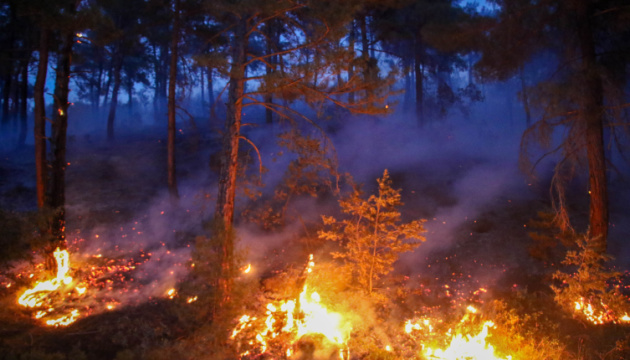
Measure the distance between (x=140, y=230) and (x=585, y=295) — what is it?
38.6ft

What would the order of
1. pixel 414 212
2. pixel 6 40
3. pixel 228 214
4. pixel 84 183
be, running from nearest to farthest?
pixel 228 214
pixel 414 212
pixel 84 183
pixel 6 40

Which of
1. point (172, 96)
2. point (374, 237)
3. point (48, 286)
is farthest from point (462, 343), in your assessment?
point (172, 96)

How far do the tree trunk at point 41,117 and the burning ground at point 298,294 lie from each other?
1.81 meters

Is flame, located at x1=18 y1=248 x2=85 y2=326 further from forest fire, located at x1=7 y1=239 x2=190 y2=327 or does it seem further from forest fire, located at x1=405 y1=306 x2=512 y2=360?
forest fire, located at x1=405 y1=306 x2=512 y2=360

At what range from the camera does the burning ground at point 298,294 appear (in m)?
5.62

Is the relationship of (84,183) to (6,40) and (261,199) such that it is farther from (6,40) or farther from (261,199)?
(6,40)

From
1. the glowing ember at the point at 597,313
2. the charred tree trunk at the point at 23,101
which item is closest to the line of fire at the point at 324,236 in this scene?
the glowing ember at the point at 597,313

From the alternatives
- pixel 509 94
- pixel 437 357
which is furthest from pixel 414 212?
pixel 509 94

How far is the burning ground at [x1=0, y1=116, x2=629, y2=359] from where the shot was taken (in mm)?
5621

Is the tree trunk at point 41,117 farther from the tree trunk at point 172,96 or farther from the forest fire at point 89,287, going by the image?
the tree trunk at point 172,96

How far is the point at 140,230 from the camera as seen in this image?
35.3ft

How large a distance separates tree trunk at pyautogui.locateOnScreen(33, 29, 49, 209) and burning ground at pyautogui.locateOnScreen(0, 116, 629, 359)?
1811mm

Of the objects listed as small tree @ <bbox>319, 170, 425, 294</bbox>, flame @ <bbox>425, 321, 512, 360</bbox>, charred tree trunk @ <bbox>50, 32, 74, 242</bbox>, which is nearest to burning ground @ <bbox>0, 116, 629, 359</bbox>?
flame @ <bbox>425, 321, 512, 360</bbox>

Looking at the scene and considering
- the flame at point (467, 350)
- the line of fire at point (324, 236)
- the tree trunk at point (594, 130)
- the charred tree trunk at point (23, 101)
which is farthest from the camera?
the charred tree trunk at point (23, 101)
